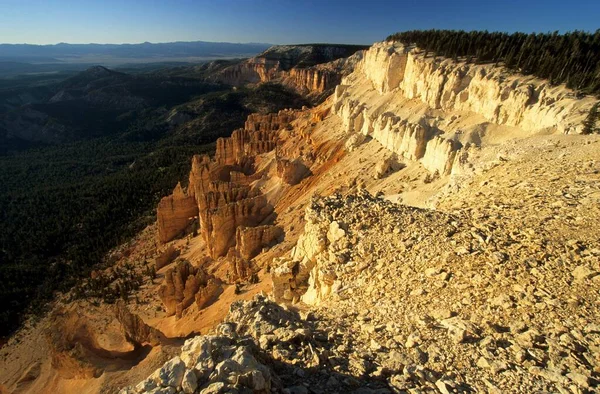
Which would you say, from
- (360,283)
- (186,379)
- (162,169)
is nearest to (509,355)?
(360,283)

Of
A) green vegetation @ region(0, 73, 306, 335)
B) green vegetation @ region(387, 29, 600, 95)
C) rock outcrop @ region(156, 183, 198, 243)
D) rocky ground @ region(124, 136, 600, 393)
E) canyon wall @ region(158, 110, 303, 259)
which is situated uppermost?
green vegetation @ region(387, 29, 600, 95)

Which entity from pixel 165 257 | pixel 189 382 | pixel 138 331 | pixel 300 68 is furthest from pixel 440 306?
pixel 300 68

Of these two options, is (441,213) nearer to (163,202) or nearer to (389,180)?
(389,180)

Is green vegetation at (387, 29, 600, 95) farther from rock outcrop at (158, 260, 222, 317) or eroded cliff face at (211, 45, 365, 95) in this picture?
eroded cliff face at (211, 45, 365, 95)

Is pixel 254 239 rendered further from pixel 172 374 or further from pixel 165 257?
pixel 172 374

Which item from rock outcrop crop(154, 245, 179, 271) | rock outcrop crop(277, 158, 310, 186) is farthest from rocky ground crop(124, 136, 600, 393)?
rock outcrop crop(154, 245, 179, 271)

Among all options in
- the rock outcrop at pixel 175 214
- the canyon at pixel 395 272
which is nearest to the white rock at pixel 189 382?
the canyon at pixel 395 272
